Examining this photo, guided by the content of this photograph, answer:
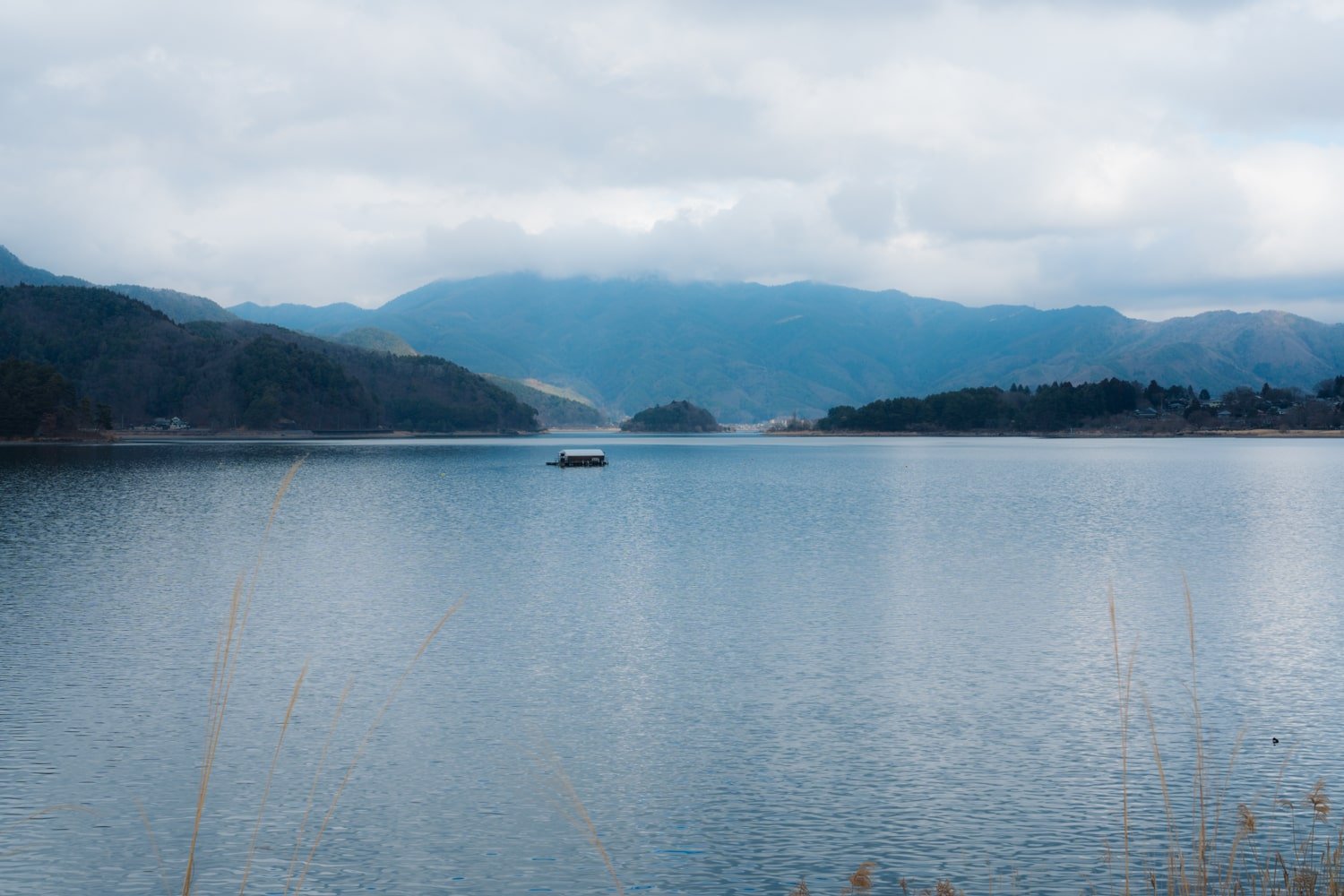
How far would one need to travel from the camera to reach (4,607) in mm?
39406

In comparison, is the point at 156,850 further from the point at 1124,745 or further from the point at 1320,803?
the point at 1320,803

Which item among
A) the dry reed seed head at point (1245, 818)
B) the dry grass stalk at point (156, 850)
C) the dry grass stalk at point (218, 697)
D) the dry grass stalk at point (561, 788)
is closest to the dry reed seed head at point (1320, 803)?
the dry reed seed head at point (1245, 818)

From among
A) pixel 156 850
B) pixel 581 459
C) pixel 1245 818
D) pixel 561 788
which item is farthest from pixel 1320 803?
pixel 581 459

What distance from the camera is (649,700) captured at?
88.6 ft

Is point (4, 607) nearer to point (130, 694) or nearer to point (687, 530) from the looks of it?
point (130, 694)

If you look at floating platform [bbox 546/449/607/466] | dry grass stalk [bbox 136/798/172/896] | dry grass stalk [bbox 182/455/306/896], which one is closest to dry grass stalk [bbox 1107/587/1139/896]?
dry grass stalk [bbox 182/455/306/896]

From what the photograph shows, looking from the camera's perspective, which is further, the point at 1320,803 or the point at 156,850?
the point at 1320,803

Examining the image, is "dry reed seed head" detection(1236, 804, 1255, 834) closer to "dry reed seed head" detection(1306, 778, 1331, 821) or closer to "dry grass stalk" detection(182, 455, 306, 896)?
"dry reed seed head" detection(1306, 778, 1331, 821)

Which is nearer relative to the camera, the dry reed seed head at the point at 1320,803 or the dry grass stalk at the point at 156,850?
the dry grass stalk at the point at 156,850

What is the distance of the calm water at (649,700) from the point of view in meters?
17.5

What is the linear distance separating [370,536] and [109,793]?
Result: 1824 inches

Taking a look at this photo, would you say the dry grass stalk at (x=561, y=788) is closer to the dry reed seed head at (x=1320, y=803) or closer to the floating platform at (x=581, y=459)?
the dry reed seed head at (x=1320, y=803)

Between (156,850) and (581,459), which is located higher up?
(581,459)

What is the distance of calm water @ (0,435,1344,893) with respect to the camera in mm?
17531
